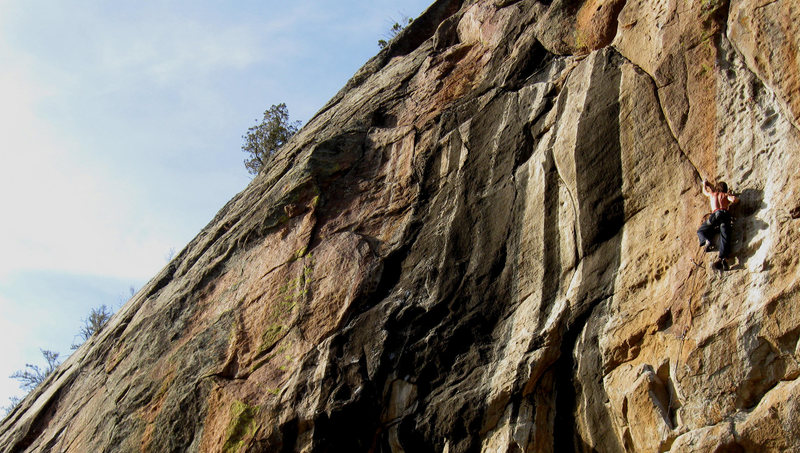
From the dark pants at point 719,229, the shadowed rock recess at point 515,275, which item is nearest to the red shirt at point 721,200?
the dark pants at point 719,229

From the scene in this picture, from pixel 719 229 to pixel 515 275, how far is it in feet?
9.76

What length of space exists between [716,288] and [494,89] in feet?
18.4

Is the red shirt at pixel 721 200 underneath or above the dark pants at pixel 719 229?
above

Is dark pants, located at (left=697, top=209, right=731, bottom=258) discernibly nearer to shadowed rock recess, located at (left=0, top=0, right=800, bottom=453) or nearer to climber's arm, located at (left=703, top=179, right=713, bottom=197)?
shadowed rock recess, located at (left=0, top=0, right=800, bottom=453)

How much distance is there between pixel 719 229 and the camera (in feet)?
27.8

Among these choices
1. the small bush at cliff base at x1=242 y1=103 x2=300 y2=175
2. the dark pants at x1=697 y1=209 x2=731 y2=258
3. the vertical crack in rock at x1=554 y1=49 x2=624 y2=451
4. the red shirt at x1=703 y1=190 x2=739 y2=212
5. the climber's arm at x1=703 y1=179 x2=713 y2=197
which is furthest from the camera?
the small bush at cliff base at x1=242 y1=103 x2=300 y2=175

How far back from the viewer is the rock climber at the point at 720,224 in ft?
27.6

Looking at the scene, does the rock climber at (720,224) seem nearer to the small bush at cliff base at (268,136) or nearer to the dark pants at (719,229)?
the dark pants at (719,229)

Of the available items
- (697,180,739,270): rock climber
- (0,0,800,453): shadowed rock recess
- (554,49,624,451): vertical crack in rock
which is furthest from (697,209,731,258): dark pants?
(554,49,624,451): vertical crack in rock

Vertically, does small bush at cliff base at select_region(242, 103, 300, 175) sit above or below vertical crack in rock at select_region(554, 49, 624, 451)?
above

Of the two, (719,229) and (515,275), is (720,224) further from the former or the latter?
(515,275)

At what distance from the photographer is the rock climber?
27.6ft

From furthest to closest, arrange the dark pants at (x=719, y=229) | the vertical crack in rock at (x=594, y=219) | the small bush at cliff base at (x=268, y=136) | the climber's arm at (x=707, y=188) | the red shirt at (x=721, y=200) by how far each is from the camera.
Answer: the small bush at cliff base at (x=268, y=136) → the vertical crack in rock at (x=594, y=219) → the climber's arm at (x=707, y=188) → the red shirt at (x=721, y=200) → the dark pants at (x=719, y=229)

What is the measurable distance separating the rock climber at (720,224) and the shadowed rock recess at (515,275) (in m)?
0.18
